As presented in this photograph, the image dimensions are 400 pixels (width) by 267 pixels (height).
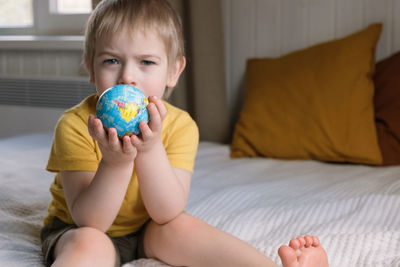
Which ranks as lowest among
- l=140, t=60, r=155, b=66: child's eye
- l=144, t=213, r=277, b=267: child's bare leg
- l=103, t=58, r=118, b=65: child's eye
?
l=144, t=213, r=277, b=267: child's bare leg

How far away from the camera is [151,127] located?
3.15 ft

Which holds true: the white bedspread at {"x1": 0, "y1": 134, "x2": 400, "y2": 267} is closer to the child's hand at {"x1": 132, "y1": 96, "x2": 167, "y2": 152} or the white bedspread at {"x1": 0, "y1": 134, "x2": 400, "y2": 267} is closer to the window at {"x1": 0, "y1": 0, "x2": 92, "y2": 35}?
the child's hand at {"x1": 132, "y1": 96, "x2": 167, "y2": 152}

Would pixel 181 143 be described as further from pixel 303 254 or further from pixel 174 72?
pixel 303 254

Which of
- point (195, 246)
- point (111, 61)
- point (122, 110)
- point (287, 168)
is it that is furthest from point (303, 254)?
point (287, 168)

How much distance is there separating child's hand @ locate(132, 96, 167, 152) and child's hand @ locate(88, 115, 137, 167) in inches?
0.7

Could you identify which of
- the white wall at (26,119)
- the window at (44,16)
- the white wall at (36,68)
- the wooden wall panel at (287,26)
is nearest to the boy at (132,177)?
the wooden wall panel at (287,26)

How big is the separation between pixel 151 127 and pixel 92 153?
224mm

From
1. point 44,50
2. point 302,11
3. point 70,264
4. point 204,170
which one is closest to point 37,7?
point 44,50

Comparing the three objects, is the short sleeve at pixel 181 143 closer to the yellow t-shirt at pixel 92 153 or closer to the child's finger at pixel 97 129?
the yellow t-shirt at pixel 92 153

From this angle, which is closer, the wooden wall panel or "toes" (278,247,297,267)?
"toes" (278,247,297,267)

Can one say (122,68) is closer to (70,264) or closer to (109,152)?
(109,152)

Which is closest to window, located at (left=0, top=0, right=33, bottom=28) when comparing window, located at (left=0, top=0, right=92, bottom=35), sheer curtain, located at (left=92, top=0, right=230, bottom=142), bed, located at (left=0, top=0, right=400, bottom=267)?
window, located at (left=0, top=0, right=92, bottom=35)

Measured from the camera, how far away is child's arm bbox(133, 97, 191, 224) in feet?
3.27

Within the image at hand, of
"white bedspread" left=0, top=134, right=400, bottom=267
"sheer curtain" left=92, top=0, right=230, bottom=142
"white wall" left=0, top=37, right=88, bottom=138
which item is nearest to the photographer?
"white bedspread" left=0, top=134, right=400, bottom=267
